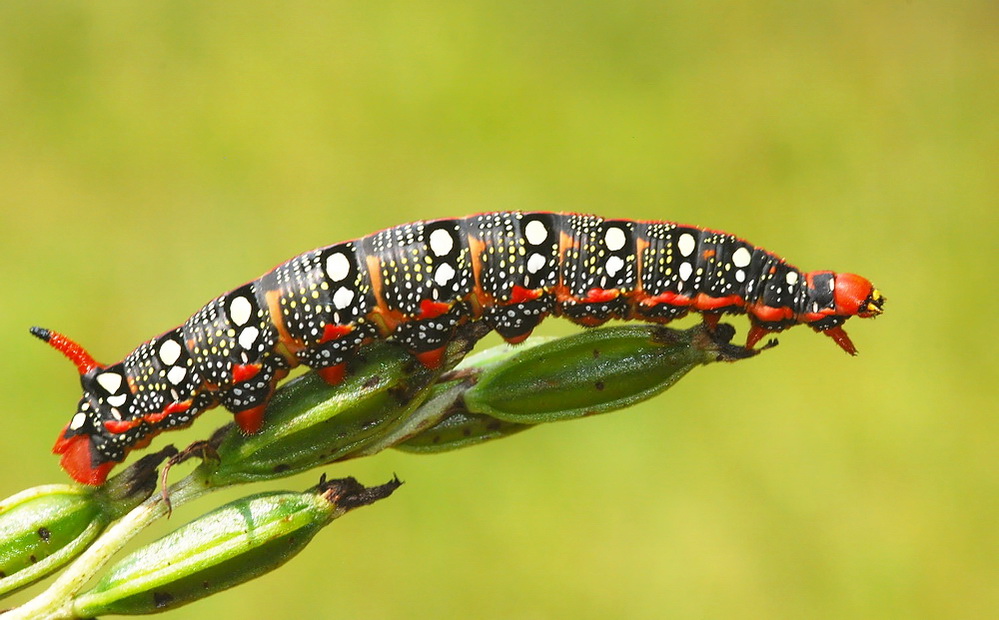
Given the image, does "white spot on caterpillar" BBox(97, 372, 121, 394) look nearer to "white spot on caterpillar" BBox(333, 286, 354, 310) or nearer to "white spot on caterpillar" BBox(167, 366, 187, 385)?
"white spot on caterpillar" BBox(167, 366, 187, 385)

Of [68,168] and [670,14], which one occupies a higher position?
[670,14]

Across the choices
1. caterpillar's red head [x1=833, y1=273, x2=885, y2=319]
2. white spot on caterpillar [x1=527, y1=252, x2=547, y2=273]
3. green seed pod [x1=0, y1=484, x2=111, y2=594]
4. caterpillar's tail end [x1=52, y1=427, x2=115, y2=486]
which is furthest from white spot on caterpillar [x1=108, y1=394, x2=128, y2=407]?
caterpillar's red head [x1=833, y1=273, x2=885, y2=319]

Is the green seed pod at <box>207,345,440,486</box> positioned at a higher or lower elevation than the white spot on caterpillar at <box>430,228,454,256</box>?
lower

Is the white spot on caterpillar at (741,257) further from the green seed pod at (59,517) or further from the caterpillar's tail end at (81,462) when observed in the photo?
the caterpillar's tail end at (81,462)

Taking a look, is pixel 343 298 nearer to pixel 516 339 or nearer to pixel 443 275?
pixel 443 275

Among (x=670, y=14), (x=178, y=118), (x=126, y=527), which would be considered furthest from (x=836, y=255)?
(x=126, y=527)

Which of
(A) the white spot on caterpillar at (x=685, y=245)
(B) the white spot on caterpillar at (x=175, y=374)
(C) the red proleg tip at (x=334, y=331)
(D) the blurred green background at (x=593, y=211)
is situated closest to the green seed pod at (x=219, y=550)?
(C) the red proleg tip at (x=334, y=331)

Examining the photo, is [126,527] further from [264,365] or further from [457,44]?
[457,44]
